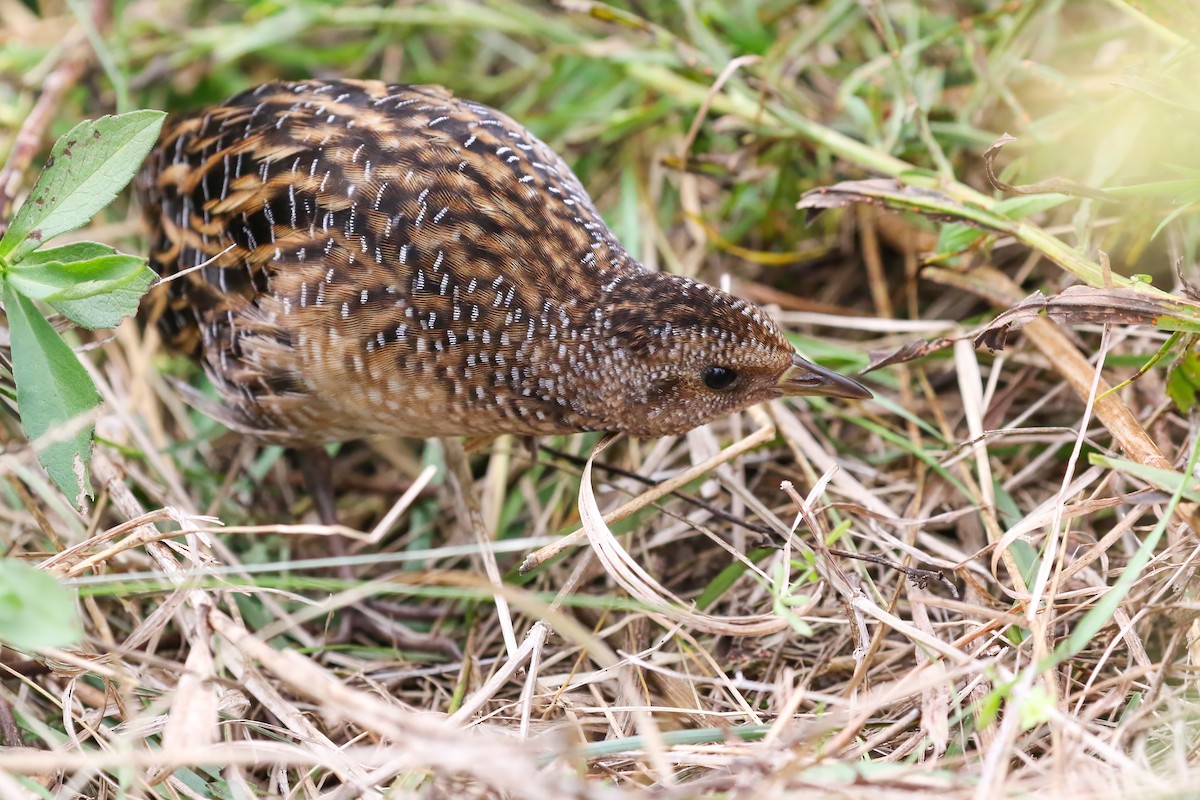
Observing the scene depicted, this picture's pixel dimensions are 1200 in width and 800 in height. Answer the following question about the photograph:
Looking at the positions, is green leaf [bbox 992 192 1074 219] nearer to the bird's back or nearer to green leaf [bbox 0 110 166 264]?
the bird's back

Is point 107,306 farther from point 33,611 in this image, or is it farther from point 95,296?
point 33,611

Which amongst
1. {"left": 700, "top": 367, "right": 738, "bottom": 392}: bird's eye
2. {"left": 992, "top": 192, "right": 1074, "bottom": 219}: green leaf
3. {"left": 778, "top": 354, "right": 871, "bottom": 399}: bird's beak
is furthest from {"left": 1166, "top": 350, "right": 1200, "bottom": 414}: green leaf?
{"left": 700, "top": 367, "right": 738, "bottom": 392}: bird's eye

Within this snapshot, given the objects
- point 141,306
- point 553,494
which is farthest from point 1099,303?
point 141,306

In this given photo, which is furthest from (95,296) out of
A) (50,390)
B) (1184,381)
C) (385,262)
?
(1184,381)

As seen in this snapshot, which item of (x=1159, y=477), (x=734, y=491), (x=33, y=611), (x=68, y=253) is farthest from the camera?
(x=734, y=491)

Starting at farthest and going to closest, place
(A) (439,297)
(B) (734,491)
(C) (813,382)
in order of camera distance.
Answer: (B) (734,491), (C) (813,382), (A) (439,297)

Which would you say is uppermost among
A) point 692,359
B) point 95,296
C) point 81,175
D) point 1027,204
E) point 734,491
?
point 81,175

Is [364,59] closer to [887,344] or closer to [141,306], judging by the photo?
[141,306]
